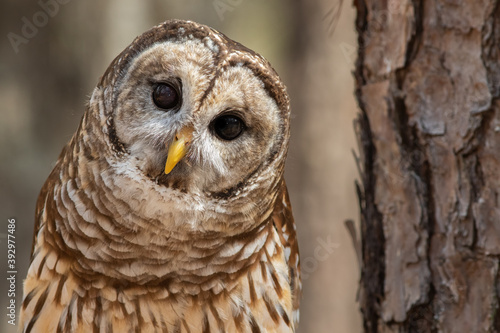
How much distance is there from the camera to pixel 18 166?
4758mm

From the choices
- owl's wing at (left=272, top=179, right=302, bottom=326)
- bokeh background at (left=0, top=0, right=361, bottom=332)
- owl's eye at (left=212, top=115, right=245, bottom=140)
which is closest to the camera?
owl's eye at (left=212, top=115, right=245, bottom=140)

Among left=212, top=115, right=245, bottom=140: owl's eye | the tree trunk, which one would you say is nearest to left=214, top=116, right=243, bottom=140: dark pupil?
left=212, top=115, right=245, bottom=140: owl's eye

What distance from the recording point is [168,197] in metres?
2.12

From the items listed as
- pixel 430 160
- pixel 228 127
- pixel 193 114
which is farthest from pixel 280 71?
pixel 193 114

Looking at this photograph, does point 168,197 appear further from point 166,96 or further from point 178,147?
point 166,96

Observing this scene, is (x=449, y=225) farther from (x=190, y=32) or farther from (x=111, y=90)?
(x=111, y=90)

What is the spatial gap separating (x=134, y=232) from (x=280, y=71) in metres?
3.74

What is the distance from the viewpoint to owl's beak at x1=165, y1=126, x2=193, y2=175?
1.90m

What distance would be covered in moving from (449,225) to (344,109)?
311 cm

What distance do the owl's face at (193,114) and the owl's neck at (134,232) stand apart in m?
0.11

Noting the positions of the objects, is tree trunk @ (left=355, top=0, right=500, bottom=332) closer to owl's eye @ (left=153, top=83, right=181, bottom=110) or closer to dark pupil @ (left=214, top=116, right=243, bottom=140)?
dark pupil @ (left=214, top=116, right=243, bottom=140)

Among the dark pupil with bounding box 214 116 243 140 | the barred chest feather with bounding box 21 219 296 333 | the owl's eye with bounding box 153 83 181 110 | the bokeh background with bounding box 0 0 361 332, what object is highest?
the bokeh background with bounding box 0 0 361 332

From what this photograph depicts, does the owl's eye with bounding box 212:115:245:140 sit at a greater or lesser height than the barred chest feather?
greater

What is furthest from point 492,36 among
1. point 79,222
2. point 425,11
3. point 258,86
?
point 79,222
